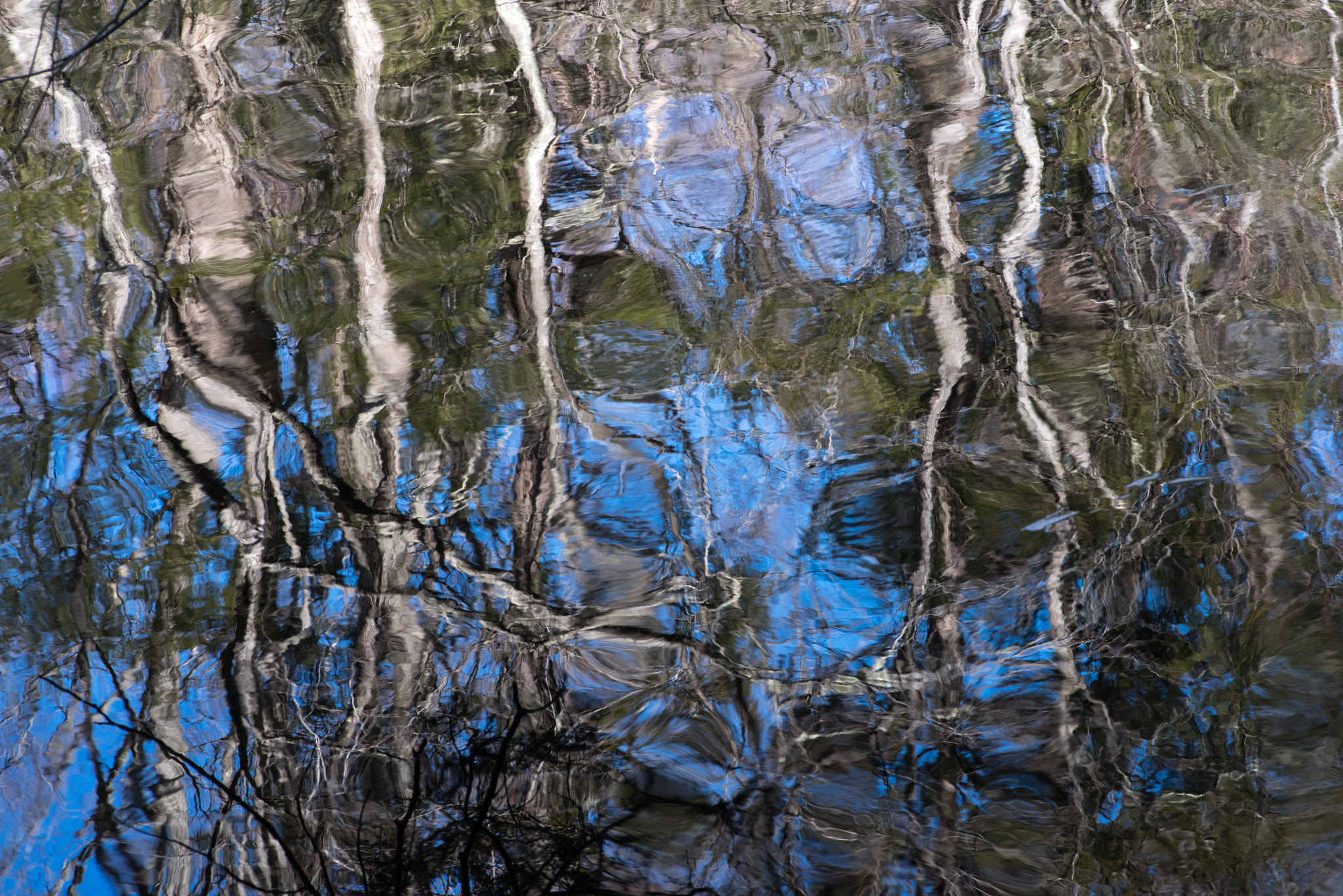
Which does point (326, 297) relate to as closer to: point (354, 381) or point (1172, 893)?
point (354, 381)

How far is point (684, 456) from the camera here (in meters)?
1.92

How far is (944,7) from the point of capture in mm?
2689

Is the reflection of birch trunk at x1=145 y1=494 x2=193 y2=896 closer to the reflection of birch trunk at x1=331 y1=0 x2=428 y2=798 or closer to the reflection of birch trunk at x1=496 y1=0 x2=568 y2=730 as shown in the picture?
the reflection of birch trunk at x1=331 y1=0 x2=428 y2=798

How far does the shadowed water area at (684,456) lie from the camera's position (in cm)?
153

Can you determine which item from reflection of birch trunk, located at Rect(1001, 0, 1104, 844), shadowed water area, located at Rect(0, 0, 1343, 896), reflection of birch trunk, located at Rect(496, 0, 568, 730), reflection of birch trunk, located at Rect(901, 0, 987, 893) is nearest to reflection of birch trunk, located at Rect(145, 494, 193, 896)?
shadowed water area, located at Rect(0, 0, 1343, 896)

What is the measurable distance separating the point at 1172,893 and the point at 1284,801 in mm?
251

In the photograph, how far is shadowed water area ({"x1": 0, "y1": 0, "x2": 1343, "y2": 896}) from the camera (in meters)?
1.53

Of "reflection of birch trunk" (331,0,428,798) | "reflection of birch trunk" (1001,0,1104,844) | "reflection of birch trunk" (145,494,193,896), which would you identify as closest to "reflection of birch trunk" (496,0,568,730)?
"reflection of birch trunk" (331,0,428,798)

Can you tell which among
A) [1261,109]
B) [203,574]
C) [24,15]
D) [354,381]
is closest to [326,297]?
[354,381]

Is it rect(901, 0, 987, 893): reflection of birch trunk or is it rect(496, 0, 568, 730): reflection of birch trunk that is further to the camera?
rect(496, 0, 568, 730): reflection of birch trunk

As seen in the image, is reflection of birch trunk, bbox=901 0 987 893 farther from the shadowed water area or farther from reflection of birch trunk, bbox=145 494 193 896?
reflection of birch trunk, bbox=145 494 193 896

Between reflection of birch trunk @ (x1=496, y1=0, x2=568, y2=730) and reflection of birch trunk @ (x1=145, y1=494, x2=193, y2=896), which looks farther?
reflection of birch trunk @ (x1=496, y1=0, x2=568, y2=730)

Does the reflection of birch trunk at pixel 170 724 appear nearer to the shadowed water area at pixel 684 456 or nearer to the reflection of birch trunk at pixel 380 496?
the shadowed water area at pixel 684 456

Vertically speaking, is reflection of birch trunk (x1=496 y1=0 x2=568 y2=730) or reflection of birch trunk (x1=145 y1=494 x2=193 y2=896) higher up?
reflection of birch trunk (x1=496 y1=0 x2=568 y2=730)
